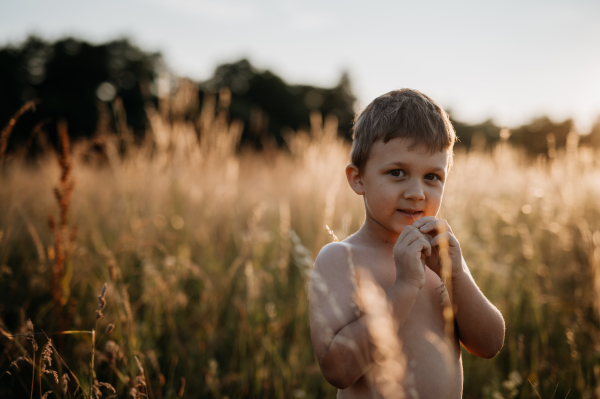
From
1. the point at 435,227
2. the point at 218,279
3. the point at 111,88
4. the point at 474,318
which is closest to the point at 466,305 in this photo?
the point at 474,318

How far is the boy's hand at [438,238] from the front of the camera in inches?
35.7

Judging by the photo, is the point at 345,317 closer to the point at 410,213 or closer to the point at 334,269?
the point at 334,269

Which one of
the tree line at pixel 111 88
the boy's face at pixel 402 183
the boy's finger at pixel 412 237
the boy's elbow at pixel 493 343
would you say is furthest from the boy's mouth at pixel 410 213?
the tree line at pixel 111 88

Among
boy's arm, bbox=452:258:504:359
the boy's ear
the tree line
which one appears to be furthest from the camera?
the tree line

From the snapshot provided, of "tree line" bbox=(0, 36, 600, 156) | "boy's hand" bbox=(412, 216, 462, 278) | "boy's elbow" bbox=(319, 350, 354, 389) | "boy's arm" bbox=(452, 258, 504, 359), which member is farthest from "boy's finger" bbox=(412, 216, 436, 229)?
"tree line" bbox=(0, 36, 600, 156)

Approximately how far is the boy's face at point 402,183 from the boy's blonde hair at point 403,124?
24mm

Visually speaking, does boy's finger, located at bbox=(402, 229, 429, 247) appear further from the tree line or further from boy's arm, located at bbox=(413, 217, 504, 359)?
the tree line

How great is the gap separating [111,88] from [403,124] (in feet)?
83.4

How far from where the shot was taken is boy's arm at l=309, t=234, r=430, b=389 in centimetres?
87

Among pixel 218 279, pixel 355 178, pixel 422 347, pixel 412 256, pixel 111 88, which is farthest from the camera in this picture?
pixel 111 88

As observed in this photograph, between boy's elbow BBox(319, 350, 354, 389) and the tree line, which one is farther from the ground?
the tree line

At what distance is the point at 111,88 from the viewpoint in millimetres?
22016

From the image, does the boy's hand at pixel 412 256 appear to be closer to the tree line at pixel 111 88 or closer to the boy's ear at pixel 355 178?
the boy's ear at pixel 355 178

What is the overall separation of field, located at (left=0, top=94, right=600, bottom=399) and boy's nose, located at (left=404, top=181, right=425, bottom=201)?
1.69 feet
